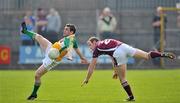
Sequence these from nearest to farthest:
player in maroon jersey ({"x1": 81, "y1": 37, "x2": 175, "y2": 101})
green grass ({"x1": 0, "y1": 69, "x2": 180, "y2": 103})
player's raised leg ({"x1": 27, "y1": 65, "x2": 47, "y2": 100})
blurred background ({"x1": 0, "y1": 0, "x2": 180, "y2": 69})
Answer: player in maroon jersey ({"x1": 81, "y1": 37, "x2": 175, "y2": 101}) < green grass ({"x1": 0, "y1": 69, "x2": 180, "y2": 103}) < player's raised leg ({"x1": 27, "y1": 65, "x2": 47, "y2": 100}) < blurred background ({"x1": 0, "y1": 0, "x2": 180, "y2": 69})

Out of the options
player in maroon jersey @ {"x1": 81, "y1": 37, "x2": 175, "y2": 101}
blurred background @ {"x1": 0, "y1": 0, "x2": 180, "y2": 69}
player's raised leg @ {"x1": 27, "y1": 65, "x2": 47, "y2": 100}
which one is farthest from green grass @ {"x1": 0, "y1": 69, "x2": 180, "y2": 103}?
blurred background @ {"x1": 0, "y1": 0, "x2": 180, "y2": 69}

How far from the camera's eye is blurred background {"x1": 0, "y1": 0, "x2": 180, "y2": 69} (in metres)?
34.6

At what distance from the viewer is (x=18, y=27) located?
36.6 meters

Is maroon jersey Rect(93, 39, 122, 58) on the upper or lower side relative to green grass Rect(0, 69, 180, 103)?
upper

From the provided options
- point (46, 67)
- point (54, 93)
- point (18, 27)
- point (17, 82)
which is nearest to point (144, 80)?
point (17, 82)

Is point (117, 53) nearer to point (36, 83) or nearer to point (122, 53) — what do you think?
point (122, 53)

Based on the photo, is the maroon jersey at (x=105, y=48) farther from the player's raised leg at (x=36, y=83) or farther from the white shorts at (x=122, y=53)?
the player's raised leg at (x=36, y=83)

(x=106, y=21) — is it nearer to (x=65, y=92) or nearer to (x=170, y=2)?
(x=170, y=2)

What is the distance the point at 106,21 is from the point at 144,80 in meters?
10.2

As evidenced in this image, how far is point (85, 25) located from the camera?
3691 cm

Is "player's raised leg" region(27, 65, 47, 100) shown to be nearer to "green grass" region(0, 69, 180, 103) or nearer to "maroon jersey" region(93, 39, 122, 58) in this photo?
"green grass" region(0, 69, 180, 103)

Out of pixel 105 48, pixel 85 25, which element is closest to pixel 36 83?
pixel 105 48

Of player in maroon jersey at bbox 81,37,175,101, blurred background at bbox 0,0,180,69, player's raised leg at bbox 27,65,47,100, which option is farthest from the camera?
blurred background at bbox 0,0,180,69

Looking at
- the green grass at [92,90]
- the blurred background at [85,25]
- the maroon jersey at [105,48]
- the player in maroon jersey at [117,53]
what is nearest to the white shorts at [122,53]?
the player in maroon jersey at [117,53]
